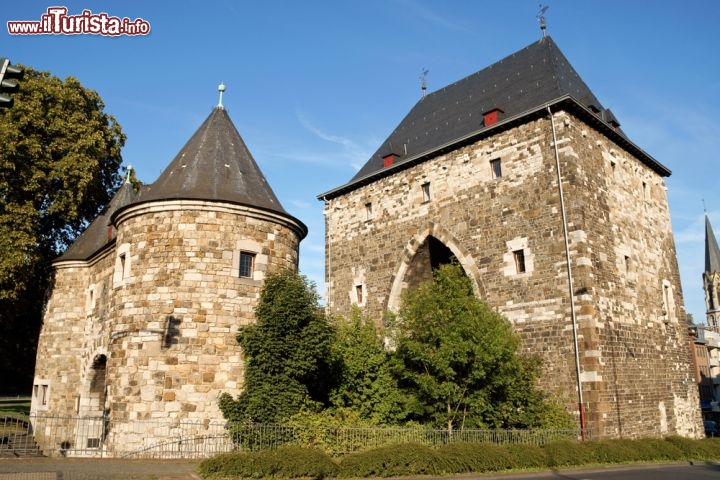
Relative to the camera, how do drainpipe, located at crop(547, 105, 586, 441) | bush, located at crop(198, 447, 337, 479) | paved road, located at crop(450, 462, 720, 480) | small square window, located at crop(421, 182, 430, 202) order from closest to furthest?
bush, located at crop(198, 447, 337, 479) → paved road, located at crop(450, 462, 720, 480) → drainpipe, located at crop(547, 105, 586, 441) → small square window, located at crop(421, 182, 430, 202)

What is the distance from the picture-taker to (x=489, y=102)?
71.4ft

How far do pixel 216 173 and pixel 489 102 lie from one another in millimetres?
11498

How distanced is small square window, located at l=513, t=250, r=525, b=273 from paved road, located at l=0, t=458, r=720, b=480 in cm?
655

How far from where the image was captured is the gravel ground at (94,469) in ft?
30.6

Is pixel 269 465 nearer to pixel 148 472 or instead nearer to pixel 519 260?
pixel 148 472

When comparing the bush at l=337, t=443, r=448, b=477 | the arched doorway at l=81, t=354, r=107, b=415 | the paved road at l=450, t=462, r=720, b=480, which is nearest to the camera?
the bush at l=337, t=443, r=448, b=477


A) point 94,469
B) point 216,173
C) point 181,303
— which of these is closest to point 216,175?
point 216,173

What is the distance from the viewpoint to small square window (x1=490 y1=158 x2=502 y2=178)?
19312 mm

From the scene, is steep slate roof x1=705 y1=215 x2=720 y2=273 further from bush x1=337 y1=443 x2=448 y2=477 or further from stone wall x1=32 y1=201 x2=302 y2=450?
bush x1=337 y1=443 x2=448 y2=477

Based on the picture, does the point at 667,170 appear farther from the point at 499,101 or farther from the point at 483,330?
the point at 483,330

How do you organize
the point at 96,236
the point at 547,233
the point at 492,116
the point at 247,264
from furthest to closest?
the point at 96,236
the point at 492,116
the point at 547,233
the point at 247,264

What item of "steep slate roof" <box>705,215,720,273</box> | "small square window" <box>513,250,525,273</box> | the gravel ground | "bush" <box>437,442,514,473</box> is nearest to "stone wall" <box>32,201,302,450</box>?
the gravel ground

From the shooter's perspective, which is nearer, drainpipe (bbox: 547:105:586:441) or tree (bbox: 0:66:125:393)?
drainpipe (bbox: 547:105:586:441)

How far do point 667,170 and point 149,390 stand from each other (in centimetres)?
2109
